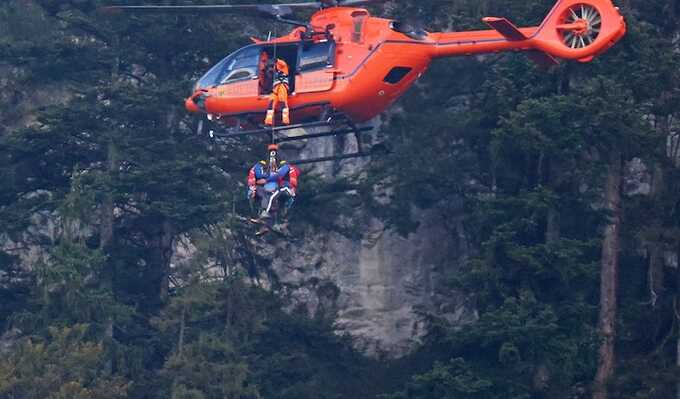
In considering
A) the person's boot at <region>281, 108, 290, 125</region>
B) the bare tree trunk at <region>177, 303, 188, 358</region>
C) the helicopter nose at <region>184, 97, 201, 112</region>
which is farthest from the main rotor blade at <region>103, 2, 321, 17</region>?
the bare tree trunk at <region>177, 303, 188, 358</region>

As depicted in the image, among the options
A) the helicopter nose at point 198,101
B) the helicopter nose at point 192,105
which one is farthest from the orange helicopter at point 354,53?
the helicopter nose at point 192,105

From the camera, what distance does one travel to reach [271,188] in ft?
77.2

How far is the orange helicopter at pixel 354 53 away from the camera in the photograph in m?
24.5

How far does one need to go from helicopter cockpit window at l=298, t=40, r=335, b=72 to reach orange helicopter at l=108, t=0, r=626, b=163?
0.02 meters

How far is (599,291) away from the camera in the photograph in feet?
94.8

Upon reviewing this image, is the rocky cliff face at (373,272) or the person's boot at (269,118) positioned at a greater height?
the person's boot at (269,118)

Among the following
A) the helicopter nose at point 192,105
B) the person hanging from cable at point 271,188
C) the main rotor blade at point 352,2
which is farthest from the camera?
the helicopter nose at point 192,105

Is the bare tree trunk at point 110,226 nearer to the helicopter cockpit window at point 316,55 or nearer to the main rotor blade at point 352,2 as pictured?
the helicopter cockpit window at point 316,55

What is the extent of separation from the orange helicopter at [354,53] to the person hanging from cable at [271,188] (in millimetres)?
760

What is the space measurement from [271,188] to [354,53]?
10.5 ft

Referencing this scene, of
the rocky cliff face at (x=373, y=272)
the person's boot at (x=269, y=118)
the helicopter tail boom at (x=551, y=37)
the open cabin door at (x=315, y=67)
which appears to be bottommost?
the rocky cliff face at (x=373, y=272)

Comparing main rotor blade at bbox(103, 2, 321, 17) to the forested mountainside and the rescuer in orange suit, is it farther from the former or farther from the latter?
the forested mountainside

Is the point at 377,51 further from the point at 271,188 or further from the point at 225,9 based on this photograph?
the point at 271,188

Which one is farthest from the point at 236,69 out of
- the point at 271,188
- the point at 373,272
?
the point at 373,272
